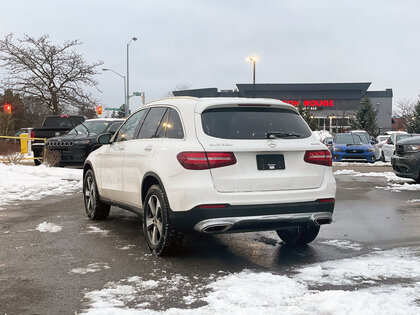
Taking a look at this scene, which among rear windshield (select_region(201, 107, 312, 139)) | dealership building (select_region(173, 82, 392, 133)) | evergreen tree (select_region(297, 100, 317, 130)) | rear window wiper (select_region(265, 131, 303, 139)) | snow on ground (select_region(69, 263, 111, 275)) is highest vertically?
dealership building (select_region(173, 82, 392, 133))

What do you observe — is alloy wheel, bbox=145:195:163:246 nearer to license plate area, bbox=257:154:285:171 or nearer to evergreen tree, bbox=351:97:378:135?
license plate area, bbox=257:154:285:171

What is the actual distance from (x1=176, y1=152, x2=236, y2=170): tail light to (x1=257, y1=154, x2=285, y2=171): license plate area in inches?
12.7

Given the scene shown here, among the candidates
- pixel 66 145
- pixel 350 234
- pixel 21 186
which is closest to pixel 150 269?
pixel 350 234

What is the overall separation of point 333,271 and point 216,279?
1.16 m

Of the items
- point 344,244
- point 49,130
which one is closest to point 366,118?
point 49,130

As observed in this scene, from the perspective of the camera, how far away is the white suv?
464 cm

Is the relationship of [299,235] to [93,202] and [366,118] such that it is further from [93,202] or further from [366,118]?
[366,118]

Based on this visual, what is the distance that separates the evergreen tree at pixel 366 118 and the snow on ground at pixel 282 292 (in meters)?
64.0

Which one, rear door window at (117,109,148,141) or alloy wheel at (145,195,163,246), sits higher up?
rear door window at (117,109,148,141)

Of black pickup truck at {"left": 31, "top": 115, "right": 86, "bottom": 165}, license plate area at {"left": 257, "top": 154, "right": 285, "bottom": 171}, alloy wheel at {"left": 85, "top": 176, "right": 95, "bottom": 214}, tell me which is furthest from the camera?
black pickup truck at {"left": 31, "top": 115, "right": 86, "bottom": 165}

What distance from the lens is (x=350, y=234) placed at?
21.1 ft

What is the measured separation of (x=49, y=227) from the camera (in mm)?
6855

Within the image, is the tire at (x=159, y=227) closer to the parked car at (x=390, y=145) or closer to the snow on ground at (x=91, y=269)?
the snow on ground at (x=91, y=269)

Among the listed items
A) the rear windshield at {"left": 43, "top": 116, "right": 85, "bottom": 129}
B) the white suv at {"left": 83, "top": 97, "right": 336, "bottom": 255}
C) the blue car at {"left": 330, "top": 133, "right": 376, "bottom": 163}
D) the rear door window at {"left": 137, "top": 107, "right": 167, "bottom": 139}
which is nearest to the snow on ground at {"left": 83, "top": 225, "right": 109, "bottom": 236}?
the white suv at {"left": 83, "top": 97, "right": 336, "bottom": 255}
